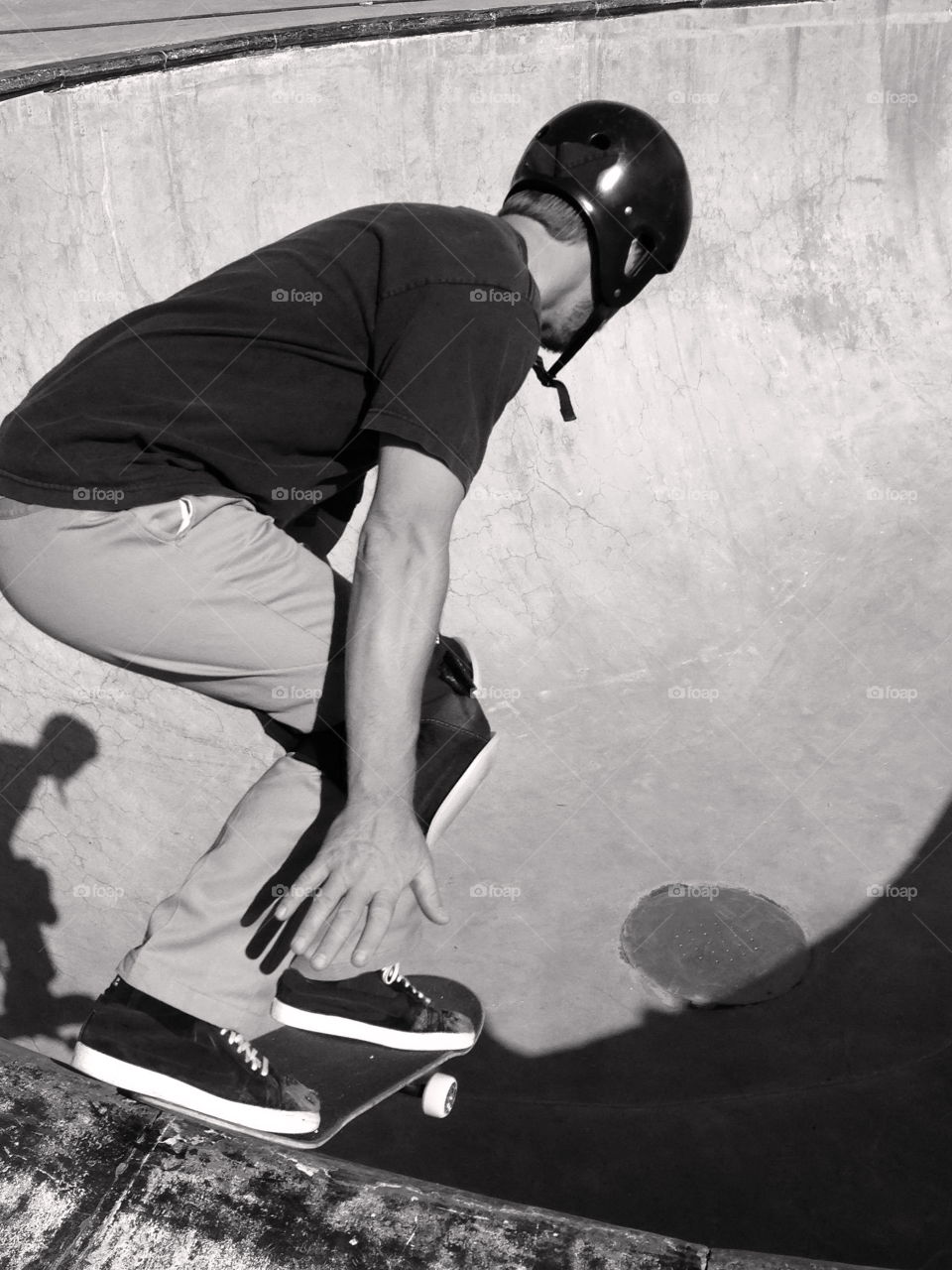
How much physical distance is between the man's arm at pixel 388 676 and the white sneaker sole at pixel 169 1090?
553 millimetres

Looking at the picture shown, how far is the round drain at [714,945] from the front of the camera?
4164 mm

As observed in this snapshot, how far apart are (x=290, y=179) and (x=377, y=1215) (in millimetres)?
6092

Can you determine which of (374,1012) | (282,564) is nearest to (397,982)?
(374,1012)

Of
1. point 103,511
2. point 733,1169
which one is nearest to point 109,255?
point 103,511

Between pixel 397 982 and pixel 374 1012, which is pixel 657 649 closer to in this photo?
pixel 397 982

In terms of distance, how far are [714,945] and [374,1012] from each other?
2.04 meters

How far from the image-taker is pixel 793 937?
4340 mm

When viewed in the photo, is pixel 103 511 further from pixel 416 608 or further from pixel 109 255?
pixel 109 255

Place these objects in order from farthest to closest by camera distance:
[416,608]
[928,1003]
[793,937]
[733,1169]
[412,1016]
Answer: [793,937] → [928,1003] → [733,1169] → [412,1016] → [416,608]

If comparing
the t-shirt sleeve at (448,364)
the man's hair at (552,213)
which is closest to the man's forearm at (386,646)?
the t-shirt sleeve at (448,364)

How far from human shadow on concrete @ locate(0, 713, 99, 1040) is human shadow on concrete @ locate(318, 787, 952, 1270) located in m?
1.19

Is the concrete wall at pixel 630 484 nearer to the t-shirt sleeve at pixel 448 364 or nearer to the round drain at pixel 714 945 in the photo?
the round drain at pixel 714 945

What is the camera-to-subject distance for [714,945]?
4.31 metres

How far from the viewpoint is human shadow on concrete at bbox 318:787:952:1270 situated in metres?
3.37
